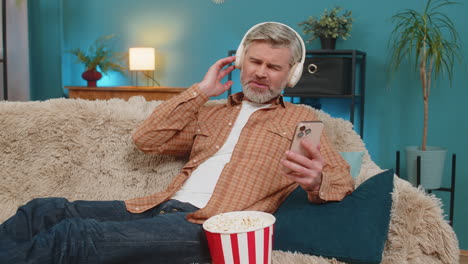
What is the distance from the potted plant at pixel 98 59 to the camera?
11.9 feet

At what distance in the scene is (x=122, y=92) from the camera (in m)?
3.33

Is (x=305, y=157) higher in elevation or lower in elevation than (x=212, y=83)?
lower

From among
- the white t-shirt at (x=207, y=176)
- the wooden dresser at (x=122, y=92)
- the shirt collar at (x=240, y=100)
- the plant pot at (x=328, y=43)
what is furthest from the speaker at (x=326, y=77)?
the white t-shirt at (x=207, y=176)

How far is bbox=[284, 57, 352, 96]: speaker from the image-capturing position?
2.93 m

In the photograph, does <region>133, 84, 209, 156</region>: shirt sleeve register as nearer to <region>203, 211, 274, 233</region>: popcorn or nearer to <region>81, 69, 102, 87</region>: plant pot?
<region>203, 211, 274, 233</region>: popcorn

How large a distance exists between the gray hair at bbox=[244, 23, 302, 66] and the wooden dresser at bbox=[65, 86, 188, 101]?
144 centimetres

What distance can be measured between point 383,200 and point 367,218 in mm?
78

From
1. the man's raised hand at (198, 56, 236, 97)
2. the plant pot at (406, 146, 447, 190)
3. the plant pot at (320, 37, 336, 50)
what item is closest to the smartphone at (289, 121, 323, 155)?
the man's raised hand at (198, 56, 236, 97)

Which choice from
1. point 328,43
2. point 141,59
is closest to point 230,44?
point 141,59

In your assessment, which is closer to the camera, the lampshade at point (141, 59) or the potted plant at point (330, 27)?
the potted plant at point (330, 27)

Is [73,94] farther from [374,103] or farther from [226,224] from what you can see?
[226,224]

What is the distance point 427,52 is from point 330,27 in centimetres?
59

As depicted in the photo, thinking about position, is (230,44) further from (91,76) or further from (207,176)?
(207,176)

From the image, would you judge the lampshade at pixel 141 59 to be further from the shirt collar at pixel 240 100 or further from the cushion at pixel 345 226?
the cushion at pixel 345 226
